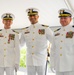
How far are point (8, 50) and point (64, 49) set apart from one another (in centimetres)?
88

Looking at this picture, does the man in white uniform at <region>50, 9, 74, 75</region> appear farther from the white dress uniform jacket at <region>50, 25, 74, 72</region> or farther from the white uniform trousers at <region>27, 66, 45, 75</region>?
the white uniform trousers at <region>27, 66, 45, 75</region>

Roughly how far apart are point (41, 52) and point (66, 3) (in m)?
2.22

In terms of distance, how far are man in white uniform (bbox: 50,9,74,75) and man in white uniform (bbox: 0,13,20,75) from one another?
1.92ft

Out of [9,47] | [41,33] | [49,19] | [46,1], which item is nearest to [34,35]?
[41,33]

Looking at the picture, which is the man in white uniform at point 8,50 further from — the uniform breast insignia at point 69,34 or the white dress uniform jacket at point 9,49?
the uniform breast insignia at point 69,34

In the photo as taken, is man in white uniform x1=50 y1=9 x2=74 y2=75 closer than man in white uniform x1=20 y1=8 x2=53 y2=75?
Yes

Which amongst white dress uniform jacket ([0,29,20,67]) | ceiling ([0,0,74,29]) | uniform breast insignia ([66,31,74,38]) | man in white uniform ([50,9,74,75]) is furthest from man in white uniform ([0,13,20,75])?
ceiling ([0,0,74,29])

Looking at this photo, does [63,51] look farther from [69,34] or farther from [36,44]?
[36,44]

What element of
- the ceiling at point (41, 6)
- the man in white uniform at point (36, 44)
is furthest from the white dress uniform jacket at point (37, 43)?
the ceiling at point (41, 6)

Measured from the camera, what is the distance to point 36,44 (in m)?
3.09

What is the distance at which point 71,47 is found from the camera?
2811mm

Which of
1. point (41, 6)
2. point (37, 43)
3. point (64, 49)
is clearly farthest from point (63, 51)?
point (41, 6)

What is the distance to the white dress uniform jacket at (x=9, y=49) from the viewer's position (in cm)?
313

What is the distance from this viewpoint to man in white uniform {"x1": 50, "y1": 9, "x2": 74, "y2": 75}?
280 centimetres
